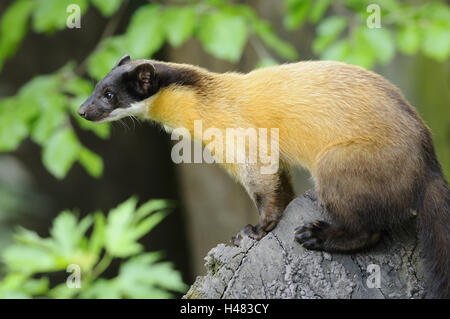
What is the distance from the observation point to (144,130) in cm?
823

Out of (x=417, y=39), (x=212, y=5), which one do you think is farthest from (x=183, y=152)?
(x=417, y=39)

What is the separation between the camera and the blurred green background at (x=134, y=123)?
4137 millimetres

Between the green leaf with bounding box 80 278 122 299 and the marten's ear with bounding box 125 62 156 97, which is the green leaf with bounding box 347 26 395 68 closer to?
the marten's ear with bounding box 125 62 156 97

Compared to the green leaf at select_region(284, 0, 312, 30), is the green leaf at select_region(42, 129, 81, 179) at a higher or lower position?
lower

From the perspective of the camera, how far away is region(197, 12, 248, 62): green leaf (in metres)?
4.66

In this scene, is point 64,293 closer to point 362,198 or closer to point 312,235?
point 312,235

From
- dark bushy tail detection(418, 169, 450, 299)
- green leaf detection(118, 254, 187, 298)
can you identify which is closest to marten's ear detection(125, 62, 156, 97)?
green leaf detection(118, 254, 187, 298)

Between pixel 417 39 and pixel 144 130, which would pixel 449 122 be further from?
pixel 144 130

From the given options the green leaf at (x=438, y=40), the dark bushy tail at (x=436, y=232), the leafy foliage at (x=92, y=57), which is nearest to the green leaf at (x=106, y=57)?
the leafy foliage at (x=92, y=57)

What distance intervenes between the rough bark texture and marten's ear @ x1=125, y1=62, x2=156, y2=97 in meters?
1.39

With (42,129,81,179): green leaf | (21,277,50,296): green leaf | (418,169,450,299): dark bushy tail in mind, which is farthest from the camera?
(42,129,81,179): green leaf

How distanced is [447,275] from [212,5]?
2987 mm

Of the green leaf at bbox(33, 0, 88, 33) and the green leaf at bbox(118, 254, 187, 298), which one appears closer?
the green leaf at bbox(118, 254, 187, 298)

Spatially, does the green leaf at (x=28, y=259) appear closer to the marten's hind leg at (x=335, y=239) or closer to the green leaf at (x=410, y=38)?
the marten's hind leg at (x=335, y=239)
